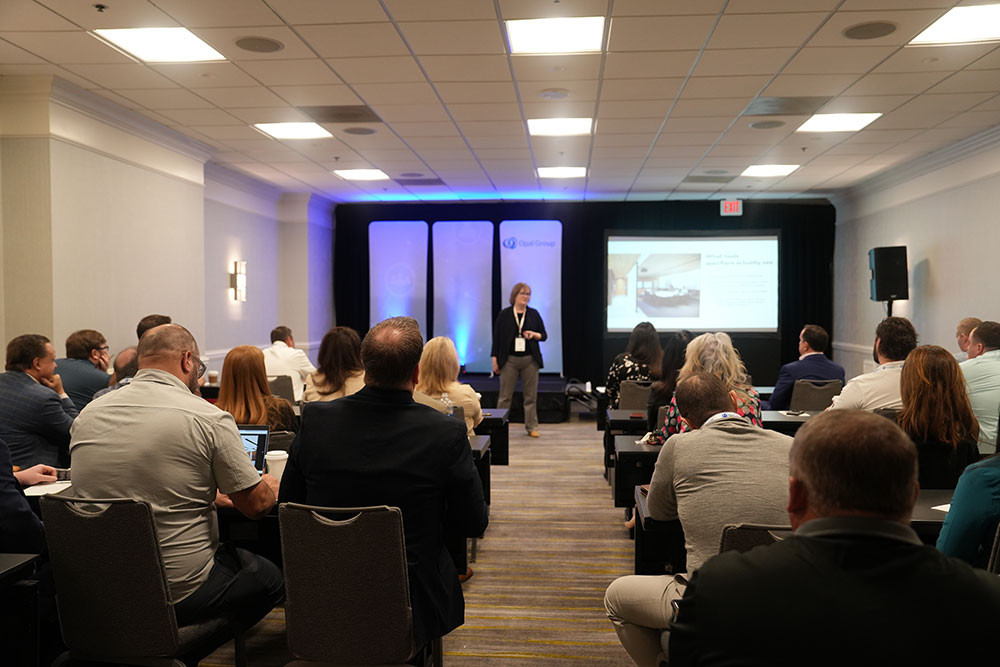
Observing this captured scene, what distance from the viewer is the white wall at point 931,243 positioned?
7.19 meters

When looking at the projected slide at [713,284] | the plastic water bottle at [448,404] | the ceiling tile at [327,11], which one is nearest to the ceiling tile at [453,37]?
the ceiling tile at [327,11]

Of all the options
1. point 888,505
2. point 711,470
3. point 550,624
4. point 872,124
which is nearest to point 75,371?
point 550,624

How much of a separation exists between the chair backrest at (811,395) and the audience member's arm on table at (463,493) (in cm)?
400

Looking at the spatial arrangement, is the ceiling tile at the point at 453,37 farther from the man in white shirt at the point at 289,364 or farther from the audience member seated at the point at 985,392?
the audience member seated at the point at 985,392

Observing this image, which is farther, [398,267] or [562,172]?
[398,267]

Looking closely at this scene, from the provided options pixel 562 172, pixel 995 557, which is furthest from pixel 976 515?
pixel 562 172

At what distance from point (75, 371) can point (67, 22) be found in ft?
6.96

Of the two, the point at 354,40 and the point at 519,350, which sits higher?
the point at 354,40

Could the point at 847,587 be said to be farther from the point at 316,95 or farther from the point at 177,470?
the point at 316,95

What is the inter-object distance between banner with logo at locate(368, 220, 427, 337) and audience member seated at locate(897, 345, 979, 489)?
31.0 ft

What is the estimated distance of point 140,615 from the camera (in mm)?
2182

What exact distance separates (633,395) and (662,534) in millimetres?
3197

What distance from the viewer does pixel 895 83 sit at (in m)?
5.55

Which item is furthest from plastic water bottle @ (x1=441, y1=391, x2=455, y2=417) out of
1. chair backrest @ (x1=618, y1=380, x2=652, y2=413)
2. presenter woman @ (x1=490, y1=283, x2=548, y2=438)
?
presenter woman @ (x1=490, y1=283, x2=548, y2=438)
